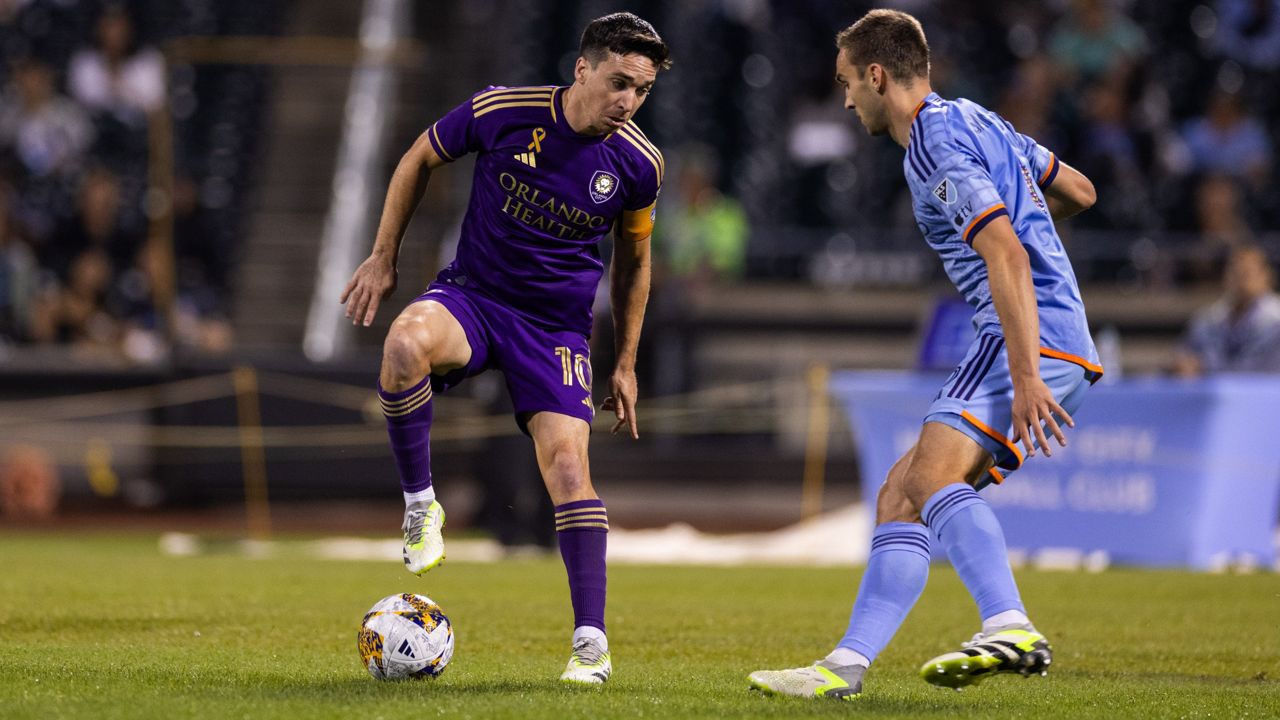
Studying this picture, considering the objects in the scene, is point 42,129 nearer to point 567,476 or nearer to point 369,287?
point 369,287

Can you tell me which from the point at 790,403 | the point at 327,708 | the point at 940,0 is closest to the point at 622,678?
the point at 327,708

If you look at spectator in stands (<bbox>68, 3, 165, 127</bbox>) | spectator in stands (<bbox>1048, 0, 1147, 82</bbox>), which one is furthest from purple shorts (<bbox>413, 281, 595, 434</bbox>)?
spectator in stands (<bbox>68, 3, 165, 127</bbox>)

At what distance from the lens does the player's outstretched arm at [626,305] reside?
22.1 feet

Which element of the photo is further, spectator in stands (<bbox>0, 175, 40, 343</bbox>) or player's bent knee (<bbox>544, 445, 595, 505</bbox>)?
spectator in stands (<bbox>0, 175, 40, 343</bbox>)

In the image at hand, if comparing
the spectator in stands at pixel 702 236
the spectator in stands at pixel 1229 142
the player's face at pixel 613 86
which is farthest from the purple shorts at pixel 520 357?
the spectator in stands at pixel 1229 142

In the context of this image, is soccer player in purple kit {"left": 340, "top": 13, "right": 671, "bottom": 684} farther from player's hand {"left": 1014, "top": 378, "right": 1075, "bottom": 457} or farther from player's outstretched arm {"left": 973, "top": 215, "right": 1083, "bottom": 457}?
player's hand {"left": 1014, "top": 378, "right": 1075, "bottom": 457}

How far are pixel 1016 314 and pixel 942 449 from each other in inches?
20.7

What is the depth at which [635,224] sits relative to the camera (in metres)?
6.64

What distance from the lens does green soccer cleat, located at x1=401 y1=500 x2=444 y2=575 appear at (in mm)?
6266

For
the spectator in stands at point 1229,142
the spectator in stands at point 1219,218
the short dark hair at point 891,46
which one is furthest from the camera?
the spectator in stands at point 1229,142

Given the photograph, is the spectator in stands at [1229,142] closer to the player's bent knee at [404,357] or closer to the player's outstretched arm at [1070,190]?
the player's outstretched arm at [1070,190]

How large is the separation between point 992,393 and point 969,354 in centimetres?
17

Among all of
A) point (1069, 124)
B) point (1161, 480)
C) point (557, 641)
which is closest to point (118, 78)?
point (1069, 124)

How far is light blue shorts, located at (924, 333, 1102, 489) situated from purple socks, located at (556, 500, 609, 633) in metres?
1.31
